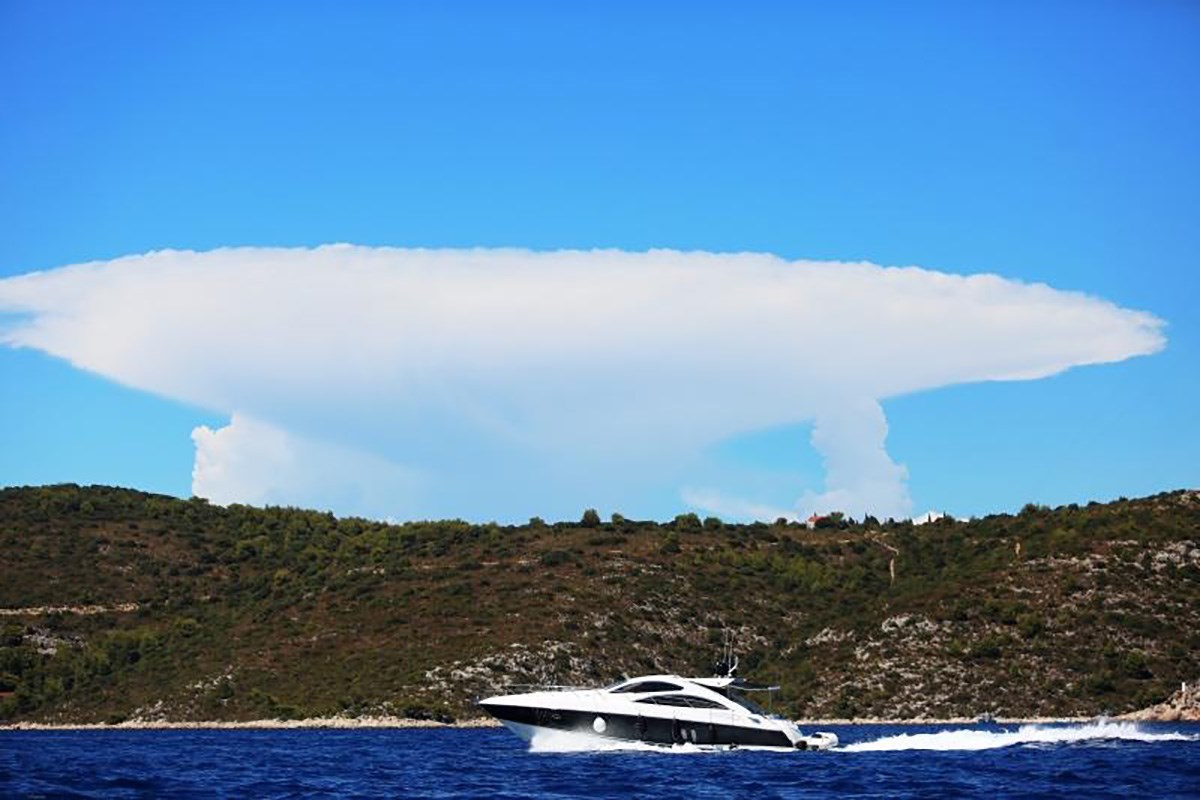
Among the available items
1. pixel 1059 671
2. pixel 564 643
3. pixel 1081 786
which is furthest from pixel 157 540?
pixel 1081 786

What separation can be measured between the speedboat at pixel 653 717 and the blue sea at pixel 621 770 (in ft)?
2.88

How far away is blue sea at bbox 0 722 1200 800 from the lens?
49.7m

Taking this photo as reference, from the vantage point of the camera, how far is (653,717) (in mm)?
65562

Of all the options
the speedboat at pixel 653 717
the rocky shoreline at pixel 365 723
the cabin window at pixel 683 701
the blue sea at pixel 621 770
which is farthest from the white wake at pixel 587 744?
the rocky shoreline at pixel 365 723

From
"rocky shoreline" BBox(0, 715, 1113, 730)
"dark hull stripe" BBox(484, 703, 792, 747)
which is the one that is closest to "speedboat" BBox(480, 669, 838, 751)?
"dark hull stripe" BBox(484, 703, 792, 747)

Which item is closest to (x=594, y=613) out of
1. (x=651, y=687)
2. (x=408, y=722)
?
(x=408, y=722)

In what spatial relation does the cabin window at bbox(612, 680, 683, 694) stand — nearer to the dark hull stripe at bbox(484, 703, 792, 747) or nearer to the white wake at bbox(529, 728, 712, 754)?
the dark hull stripe at bbox(484, 703, 792, 747)

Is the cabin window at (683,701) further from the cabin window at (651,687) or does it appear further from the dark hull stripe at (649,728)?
the dark hull stripe at (649,728)

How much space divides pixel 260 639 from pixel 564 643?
30145mm

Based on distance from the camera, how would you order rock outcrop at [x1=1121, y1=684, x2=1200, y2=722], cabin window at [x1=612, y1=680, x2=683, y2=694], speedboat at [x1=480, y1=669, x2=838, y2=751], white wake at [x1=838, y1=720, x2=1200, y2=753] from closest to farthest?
speedboat at [x1=480, y1=669, x2=838, y2=751] < cabin window at [x1=612, y1=680, x2=683, y2=694] < white wake at [x1=838, y1=720, x2=1200, y2=753] < rock outcrop at [x1=1121, y1=684, x2=1200, y2=722]

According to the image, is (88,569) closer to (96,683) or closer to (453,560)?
(96,683)

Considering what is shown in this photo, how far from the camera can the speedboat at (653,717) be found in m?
65.4

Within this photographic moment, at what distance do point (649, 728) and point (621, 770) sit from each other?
8.18 meters

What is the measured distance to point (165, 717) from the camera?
12375cm
